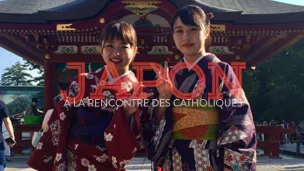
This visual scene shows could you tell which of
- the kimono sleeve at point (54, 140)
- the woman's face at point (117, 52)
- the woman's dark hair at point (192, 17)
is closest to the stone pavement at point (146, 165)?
the kimono sleeve at point (54, 140)

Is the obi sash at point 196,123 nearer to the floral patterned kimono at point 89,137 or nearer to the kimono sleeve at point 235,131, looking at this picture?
the kimono sleeve at point 235,131

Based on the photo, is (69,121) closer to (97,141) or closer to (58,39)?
(97,141)

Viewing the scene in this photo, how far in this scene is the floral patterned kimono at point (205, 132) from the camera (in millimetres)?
2135

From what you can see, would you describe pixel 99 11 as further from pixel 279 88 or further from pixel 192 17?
pixel 279 88

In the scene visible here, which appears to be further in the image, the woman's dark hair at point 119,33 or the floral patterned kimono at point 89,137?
the woman's dark hair at point 119,33

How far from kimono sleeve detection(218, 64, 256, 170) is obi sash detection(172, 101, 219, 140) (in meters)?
0.06

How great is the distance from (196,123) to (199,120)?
0.03 meters

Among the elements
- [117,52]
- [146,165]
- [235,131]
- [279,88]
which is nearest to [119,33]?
[117,52]

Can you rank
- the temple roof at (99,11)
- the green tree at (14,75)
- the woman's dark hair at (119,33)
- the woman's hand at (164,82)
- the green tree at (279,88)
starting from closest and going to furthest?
the woman's hand at (164,82), the woman's dark hair at (119,33), the temple roof at (99,11), the green tree at (279,88), the green tree at (14,75)

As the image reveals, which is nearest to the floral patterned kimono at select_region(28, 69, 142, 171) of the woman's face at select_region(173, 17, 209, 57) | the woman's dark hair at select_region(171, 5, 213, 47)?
the woman's face at select_region(173, 17, 209, 57)

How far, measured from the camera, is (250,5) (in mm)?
9844

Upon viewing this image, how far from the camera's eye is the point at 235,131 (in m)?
2.14

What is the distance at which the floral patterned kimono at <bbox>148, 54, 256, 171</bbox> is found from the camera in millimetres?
2135

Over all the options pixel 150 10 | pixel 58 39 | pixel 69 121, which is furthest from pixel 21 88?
pixel 69 121
